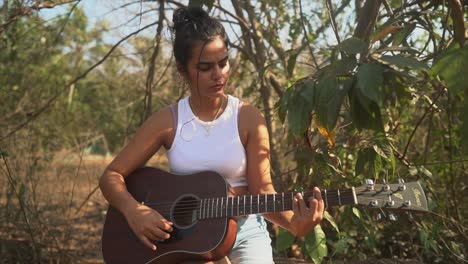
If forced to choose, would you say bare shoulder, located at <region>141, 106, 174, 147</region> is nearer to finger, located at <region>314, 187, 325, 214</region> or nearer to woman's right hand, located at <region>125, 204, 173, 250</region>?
woman's right hand, located at <region>125, 204, 173, 250</region>

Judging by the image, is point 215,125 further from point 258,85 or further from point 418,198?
point 258,85

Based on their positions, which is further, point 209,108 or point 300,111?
point 209,108

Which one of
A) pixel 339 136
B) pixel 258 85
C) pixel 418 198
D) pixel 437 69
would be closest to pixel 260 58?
pixel 258 85

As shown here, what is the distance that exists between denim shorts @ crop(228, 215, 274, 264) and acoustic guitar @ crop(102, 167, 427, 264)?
7 cm

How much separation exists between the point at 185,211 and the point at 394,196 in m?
0.90

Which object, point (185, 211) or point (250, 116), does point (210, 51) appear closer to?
point (250, 116)

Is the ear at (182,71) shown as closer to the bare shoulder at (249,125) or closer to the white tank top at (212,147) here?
the white tank top at (212,147)

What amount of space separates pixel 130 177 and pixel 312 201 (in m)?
0.98

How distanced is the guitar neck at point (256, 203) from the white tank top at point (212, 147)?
0.52 ft

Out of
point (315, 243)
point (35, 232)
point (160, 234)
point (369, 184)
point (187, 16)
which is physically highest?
point (187, 16)

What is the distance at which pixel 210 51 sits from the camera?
2.32 m

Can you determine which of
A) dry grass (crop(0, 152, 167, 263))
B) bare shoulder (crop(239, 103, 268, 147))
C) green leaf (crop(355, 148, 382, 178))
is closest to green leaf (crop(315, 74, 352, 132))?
bare shoulder (crop(239, 103, 268, 147))

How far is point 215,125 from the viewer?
2.38 m

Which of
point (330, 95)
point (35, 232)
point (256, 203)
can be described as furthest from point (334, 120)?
point (35, 232)
